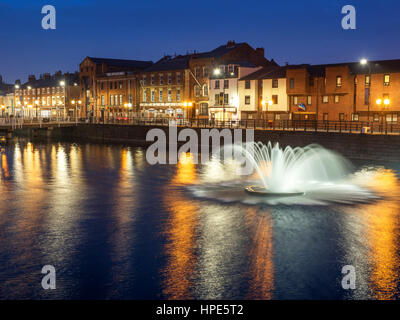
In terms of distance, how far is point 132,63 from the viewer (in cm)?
12025

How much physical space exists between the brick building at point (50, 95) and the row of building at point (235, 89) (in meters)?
0.52

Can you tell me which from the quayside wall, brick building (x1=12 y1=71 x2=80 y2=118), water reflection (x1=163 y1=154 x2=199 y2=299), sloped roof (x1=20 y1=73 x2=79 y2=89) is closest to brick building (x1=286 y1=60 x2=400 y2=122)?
the quayside wall

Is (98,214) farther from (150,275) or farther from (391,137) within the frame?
(391,137)

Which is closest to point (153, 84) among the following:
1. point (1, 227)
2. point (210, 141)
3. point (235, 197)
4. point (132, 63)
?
point (132, 63)

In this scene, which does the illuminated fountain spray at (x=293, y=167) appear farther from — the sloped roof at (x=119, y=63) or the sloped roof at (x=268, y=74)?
the sloped roof at (x=119, y=63)

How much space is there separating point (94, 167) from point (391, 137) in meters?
25.6

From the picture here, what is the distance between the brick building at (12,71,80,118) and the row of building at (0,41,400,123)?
524mm

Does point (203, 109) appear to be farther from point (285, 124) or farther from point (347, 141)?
point (347, 141)

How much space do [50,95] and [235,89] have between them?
6930 cm

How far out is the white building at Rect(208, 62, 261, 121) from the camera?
268ft

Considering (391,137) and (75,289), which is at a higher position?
(391,137)

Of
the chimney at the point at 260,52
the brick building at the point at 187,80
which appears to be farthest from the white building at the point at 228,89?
Result: the chimney at the point at 260,52
